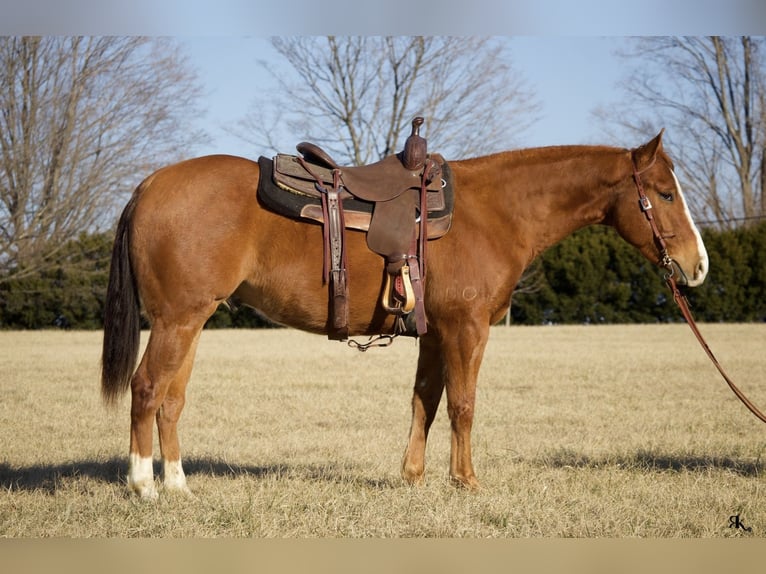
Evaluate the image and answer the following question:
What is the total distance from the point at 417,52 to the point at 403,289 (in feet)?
55.1

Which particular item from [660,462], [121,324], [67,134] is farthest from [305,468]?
[67,134]

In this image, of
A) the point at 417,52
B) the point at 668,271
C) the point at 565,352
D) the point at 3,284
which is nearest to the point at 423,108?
the point at 417,52

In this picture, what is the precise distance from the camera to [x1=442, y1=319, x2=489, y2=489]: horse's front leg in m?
4.63

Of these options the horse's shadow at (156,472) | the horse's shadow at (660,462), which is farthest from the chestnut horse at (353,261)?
the horse's shadow at (660,462)

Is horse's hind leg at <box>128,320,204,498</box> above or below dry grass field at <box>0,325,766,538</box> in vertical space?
above

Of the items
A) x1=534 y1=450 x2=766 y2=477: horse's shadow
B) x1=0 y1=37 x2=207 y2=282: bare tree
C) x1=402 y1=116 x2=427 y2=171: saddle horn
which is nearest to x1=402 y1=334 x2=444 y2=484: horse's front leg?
x1=402 y1=116 x2=427 y2=171: saddle horn

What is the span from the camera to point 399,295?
4.54m

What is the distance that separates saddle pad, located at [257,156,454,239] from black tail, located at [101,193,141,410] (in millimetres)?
803

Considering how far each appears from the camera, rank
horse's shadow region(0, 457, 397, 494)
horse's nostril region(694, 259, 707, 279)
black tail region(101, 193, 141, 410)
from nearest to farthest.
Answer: black tail region(101, 193, 141, 410), horse's nostril region(694, 259, 707, 279), horse's shadow region(0, 457, 397, 494)

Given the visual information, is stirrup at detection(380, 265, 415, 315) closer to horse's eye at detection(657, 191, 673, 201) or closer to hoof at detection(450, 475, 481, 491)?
hoof at detection(450, 475, 481, 491)

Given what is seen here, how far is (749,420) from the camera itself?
7738 millimetres

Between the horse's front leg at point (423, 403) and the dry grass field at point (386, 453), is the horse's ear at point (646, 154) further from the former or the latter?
the dry grass field at point (386, 453)

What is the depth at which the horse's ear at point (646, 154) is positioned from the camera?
4.71 m
